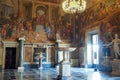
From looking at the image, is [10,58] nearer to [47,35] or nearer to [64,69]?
Result: [47,35]

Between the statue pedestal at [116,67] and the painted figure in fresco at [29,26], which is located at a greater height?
the painted figure in fresco at [29,26]

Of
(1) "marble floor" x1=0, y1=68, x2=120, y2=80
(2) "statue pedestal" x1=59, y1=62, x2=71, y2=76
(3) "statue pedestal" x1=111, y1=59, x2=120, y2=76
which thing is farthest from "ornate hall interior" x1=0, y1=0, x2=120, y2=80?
(2) "statue pedestal" x1=59, y1=62, x2=71, y2=76

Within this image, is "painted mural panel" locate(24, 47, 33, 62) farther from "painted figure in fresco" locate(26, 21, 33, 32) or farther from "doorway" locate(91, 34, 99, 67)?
"doorway" locate(91, 34, 99, 67)

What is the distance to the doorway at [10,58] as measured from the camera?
55.4 ft

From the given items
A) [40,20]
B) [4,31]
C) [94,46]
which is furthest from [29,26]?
[94,46]

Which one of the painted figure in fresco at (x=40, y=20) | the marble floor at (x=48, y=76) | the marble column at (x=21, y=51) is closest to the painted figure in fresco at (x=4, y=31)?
the marble column at (x=21, y=51)

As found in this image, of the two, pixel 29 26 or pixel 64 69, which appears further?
pixel 29 26

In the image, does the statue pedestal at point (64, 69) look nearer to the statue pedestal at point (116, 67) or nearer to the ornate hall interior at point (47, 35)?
the statue pedestal at point (116, 67)

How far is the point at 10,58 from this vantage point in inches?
671

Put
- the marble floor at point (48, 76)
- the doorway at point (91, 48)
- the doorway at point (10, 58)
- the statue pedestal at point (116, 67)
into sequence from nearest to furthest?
the marble floor at point (48, 76) → the statue pedestal at point (116, 67) → the doorway at point (10, 58) → the doorway at point (91, 48)

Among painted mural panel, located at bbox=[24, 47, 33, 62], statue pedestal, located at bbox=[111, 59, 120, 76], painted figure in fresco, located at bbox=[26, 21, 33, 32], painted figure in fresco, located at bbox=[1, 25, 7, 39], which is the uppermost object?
painted figure in fresco, located at bbox=[26, 21, 33, 32]

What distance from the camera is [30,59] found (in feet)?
57.9

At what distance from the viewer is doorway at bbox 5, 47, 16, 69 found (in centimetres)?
1688

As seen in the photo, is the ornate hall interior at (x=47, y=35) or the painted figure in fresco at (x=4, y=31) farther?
the painted figure in fresco at (x=4, y=31)
